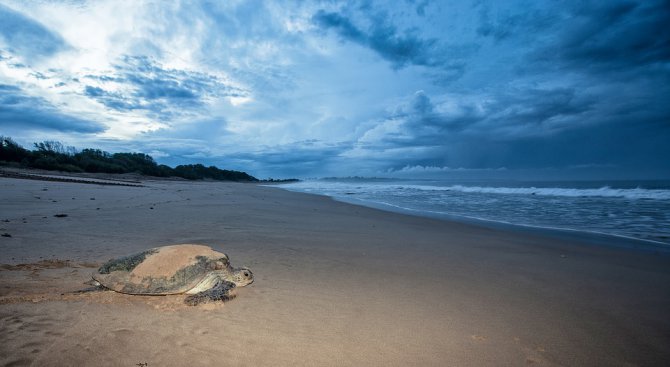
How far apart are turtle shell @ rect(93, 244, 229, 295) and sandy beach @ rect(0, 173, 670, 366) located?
0.13 m

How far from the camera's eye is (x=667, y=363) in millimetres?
2543

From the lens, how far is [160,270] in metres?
3.58

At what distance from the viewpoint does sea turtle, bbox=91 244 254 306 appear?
135 inches

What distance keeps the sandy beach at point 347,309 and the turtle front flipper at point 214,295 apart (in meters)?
0.11

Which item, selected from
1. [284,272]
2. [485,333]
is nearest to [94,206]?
[284,272]

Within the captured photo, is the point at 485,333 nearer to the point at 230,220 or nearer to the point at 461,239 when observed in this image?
the point at 461,239

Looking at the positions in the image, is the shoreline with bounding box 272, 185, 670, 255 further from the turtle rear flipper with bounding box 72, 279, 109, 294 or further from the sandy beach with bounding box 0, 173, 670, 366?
the turtle rear flipper with bounding box 72, 279, 109, 294

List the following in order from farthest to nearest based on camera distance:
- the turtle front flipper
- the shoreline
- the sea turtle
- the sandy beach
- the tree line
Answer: the tree line < the shoreline < the sea turtle < the turtle front flipper < the sandy beach

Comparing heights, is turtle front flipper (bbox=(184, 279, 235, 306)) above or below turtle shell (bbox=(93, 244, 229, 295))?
below

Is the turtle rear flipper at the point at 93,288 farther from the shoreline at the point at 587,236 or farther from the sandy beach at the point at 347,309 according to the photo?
the shoreline at the point at 587,236

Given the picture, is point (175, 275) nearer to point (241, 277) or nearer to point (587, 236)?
point (241, 277)

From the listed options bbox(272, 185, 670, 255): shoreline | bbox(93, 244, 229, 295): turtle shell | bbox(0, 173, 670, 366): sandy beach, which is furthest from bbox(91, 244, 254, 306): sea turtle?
bbox(272, 185, 670, 255): shoreline

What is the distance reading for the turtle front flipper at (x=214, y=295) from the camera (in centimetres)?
333

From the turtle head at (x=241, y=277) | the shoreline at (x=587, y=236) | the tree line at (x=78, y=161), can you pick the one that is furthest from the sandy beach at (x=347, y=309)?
the tree line at (x=78, y=161)
